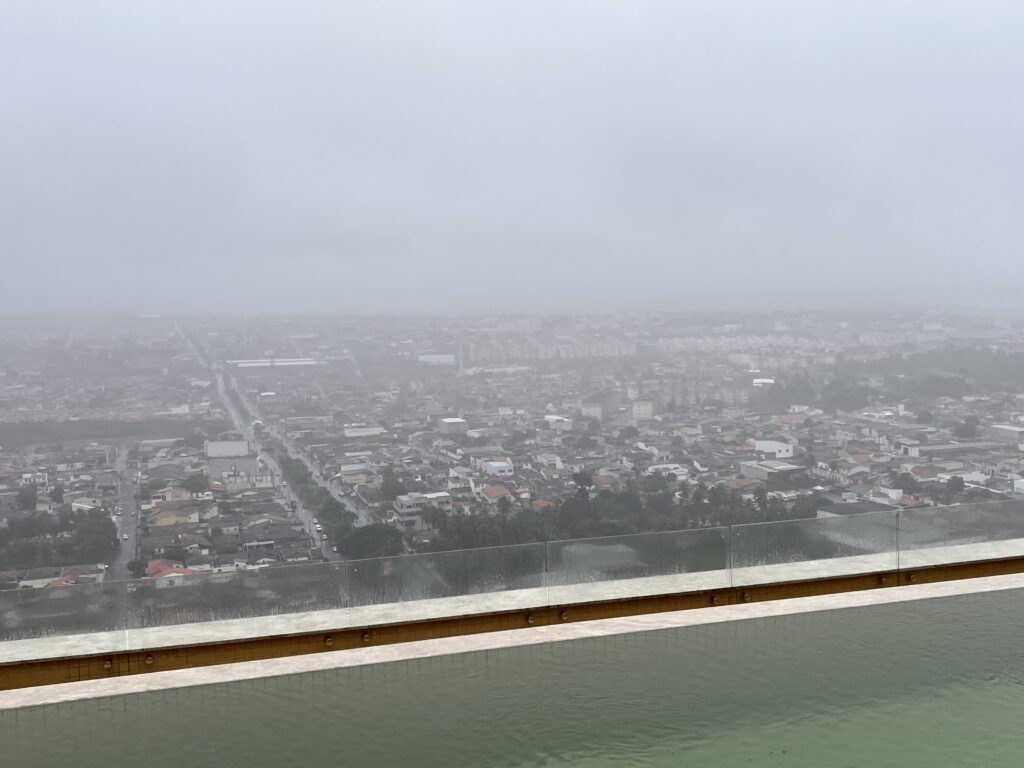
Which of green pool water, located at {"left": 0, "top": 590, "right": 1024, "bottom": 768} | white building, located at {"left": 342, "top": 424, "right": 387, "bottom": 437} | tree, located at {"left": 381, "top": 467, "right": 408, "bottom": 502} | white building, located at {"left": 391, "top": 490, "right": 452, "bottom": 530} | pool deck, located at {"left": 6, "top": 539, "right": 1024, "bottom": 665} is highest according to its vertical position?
pool deck, located at {"left": 6, "top": 539, "right": 1024, "bottom": 665}

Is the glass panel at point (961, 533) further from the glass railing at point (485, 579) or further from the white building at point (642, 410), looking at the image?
the white building at point (642, 410)

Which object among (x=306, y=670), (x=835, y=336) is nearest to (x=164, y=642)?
(x=306, y=670)

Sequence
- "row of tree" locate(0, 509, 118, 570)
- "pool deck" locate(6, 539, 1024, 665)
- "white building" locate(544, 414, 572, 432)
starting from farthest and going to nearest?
1. "white building" locate(544, 414, 572, 432)
2. "row of tree" locate(0, 509, 118, 570)
3. "pool deck" locate(6, 539, 1024, 665)

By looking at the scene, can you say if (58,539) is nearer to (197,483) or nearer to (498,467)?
(197,483)

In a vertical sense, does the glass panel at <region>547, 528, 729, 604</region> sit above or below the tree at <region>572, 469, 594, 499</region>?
above

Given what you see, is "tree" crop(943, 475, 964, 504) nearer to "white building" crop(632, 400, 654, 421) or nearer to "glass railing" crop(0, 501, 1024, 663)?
"white building" crop(632, 400, 654, 421)

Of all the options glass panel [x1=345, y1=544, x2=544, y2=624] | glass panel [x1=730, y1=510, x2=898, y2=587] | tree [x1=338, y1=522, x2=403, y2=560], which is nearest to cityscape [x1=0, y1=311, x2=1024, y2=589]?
tree [x1=338, y1=522, x2=403, y2=560]

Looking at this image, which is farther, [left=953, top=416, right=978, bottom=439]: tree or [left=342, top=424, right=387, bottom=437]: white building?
[left=953, top=416, right=978, bottom=439]: tree
